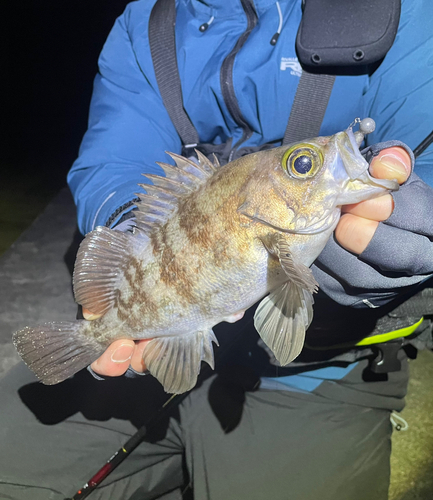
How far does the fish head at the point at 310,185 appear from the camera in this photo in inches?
42.8

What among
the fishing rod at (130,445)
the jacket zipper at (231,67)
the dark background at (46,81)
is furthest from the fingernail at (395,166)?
the dark background at (46,81)

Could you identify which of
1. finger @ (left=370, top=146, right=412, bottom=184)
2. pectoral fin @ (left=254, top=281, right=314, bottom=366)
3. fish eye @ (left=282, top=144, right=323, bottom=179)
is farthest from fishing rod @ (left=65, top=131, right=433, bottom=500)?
finger @ (left=370, top=146, right=412, bottom=184)

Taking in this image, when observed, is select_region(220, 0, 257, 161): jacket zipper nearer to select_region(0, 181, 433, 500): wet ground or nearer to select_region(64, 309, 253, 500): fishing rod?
select_region(64, 309, 253, 500): fishing rod

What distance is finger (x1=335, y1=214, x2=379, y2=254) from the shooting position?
3.73 feet

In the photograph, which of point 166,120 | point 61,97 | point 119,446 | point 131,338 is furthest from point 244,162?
point 61,97

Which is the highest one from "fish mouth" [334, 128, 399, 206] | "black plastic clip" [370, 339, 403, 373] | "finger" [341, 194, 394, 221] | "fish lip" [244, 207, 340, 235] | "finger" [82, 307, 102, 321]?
"fish mouth" [334, 128, 399, 206]

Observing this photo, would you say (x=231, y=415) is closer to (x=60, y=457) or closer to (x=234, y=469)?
(x=234, y=469)

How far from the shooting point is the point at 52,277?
2.99 meters

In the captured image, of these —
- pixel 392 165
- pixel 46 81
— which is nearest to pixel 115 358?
pixel 392 165

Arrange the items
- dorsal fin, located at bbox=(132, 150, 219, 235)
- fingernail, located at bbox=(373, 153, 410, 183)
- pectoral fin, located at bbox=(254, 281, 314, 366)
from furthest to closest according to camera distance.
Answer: dorsal fin, located at bbox=(132, 150, 219, 235)
pectoral fin, located at bbox=(254, 281, 314, 366)
fingernail, located at bbox=(373, 153, 410, 183)

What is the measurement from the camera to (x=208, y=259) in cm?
129

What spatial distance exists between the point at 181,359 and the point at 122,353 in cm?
25

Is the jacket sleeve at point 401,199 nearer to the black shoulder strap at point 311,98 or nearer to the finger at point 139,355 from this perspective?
the black shoulder strap at point 311,98

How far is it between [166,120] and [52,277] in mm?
1582
